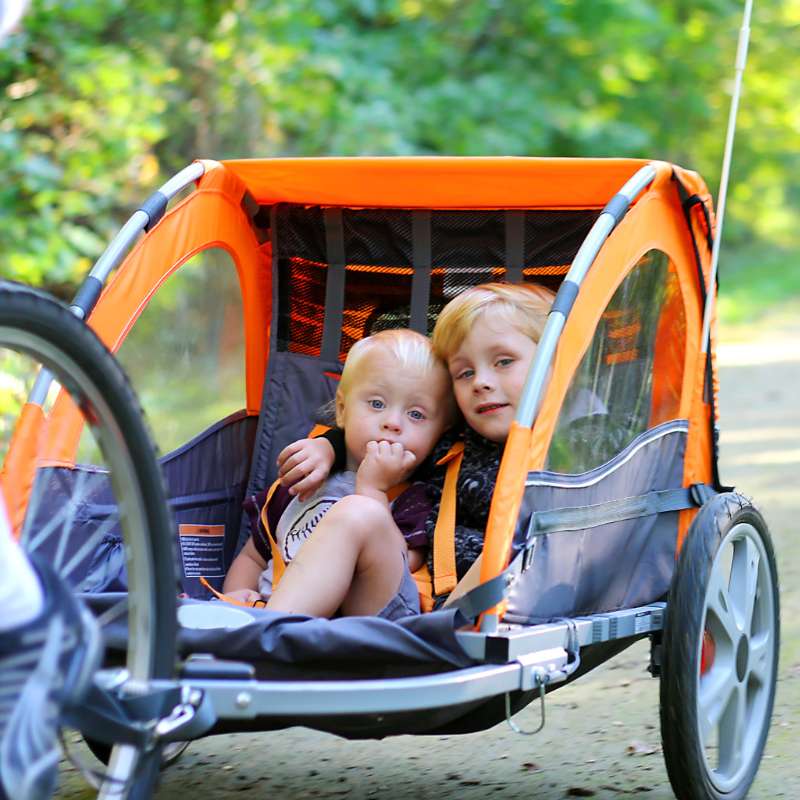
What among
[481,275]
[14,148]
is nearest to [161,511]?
[481,275]

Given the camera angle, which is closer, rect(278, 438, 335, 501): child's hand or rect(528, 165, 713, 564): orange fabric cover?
rect(528, 165, 713, 564): orange fabric cover

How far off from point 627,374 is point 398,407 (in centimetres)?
56

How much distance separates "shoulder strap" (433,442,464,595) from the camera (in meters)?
3.29

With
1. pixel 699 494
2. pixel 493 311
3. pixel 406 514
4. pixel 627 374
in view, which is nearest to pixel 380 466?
pixel 406 514

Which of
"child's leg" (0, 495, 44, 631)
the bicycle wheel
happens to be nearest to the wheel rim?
the bicycle wheel

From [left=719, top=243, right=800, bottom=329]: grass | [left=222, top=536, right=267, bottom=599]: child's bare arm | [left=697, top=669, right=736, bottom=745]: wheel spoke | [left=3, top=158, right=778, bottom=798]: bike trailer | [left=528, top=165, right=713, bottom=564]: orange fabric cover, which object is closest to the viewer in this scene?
[left=3, top=158, right=778, bottom=798]: bike trailer

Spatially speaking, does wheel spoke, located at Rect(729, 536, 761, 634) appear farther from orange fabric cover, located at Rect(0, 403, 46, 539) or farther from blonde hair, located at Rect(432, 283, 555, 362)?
orange fabric cover, located at Rect(0, 403, 46, 539)

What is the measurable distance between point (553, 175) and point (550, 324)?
2.57 feet

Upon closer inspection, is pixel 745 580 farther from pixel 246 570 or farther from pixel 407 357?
pixel 246 570

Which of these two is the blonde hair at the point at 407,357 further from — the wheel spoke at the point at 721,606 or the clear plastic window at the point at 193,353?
the wheel spoke at the point at 721,606

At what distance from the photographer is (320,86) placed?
10.2 meters

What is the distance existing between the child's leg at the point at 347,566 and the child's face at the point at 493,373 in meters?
0.43

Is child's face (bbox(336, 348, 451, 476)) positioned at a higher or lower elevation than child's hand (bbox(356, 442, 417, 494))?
higher

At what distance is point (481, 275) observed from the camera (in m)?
4.02
